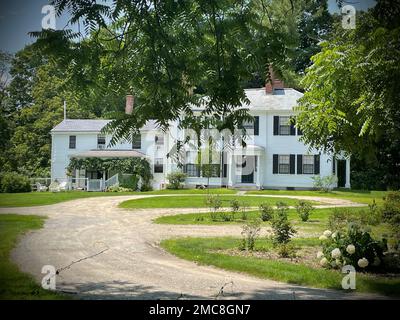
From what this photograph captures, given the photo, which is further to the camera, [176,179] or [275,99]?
[275,99]

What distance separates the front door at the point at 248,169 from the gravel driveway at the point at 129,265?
16.2 meters

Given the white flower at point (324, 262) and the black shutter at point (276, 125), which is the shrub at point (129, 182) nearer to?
the black shutter at point (276, 125)

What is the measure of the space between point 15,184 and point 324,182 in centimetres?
1836

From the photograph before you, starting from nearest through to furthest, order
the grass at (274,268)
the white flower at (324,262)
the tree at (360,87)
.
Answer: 1. the tree at (360,87)
2. the grass at (274,268)
3. the white flower at (324,262)

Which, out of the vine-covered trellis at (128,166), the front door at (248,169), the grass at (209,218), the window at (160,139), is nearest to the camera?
the grass at (209,218)

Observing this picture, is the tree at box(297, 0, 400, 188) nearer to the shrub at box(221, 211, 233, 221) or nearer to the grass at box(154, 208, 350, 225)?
the grass at box(154, 208, 350, 225)

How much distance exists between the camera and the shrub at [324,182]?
27.3 metres

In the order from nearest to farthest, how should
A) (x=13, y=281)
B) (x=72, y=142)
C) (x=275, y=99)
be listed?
1. (x=13, y=281)
2. (x=72, y=142)
3. (x=275, y=99)

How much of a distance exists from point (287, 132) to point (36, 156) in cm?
1938

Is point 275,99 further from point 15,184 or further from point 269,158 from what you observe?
point 15,184

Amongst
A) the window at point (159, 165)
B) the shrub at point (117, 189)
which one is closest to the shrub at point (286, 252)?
the shrub at point (117, 189)

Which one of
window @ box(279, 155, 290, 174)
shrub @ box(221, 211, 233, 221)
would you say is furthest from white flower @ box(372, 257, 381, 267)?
window @ box(279, 155, 290, 174)

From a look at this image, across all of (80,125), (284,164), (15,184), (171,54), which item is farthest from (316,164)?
(171,54)

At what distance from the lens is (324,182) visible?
27.9 metres
